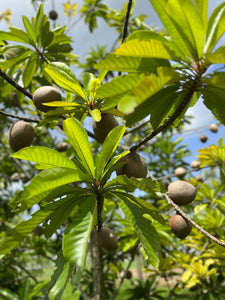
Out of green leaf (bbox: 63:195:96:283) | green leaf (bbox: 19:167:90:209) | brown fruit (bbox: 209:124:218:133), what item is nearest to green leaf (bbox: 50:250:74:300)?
green leaf (bbox: 63:195:96:283)

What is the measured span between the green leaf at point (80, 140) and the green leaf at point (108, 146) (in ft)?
0.08

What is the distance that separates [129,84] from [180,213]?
1.84 ft

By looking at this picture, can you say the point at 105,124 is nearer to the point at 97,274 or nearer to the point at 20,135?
the point at 20,135

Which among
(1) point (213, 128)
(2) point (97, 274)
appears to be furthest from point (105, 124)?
(1) point (213, 128)

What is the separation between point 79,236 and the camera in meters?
0.65

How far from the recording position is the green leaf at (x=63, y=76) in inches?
32.2

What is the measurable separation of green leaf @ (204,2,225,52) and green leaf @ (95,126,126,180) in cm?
32

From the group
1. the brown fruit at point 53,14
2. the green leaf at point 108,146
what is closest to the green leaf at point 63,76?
the green leaf at point 108,146

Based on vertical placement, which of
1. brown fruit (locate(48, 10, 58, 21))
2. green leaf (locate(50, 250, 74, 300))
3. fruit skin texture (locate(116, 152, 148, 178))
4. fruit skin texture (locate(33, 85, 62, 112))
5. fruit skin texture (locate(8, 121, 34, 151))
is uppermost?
brown fruit (locate(48, 10, 58, 21))

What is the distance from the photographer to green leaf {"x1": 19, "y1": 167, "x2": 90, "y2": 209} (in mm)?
660

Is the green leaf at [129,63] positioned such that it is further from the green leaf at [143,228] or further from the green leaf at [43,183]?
the green leaf at [143,228]

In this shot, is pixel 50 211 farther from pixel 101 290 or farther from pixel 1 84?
pixel 101 290

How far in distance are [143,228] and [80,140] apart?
33 cm

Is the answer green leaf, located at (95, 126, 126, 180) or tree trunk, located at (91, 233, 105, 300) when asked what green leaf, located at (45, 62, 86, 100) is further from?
tree trunk, located at (91, 233, 105, 300)
